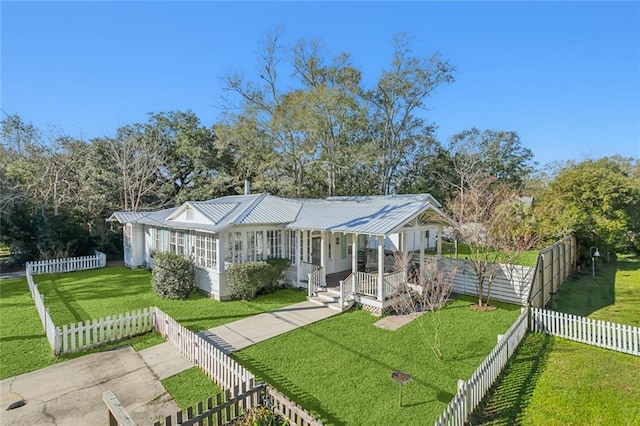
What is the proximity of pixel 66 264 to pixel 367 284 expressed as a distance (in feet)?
57.6

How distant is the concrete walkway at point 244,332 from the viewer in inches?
292

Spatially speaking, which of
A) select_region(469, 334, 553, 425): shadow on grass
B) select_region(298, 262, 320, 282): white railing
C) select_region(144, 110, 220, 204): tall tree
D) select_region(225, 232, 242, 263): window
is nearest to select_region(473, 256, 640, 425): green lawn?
select_region(469, 334, 553, 425): shadow on grass

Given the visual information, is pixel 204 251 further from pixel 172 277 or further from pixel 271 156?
pixel 271 156

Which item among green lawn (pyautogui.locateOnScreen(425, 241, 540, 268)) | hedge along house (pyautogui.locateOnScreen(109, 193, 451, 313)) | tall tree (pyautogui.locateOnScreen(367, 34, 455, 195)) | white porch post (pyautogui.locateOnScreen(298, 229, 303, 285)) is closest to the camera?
hedge along house (pyautogui.locateOnScreen(109, 193, 451, 313))

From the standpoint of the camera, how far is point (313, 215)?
47.3 feet

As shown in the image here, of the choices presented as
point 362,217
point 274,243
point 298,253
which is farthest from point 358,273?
point 274,243

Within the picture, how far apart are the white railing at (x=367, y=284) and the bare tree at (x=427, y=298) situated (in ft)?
2.68

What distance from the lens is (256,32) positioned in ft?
88.5

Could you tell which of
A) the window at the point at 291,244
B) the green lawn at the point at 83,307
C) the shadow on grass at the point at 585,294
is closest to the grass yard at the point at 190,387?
the green lawn at the point at 83,307

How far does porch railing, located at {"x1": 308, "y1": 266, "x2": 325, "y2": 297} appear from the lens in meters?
12.6

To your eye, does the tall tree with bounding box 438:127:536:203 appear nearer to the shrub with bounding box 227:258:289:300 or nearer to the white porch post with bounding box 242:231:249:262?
the shrub with bounding box 227:258:289:300

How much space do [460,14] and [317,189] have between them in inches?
841

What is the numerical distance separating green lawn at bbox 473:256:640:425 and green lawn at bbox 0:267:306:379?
7517mm

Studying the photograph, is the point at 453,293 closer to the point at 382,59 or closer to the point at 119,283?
the point at 119,283
